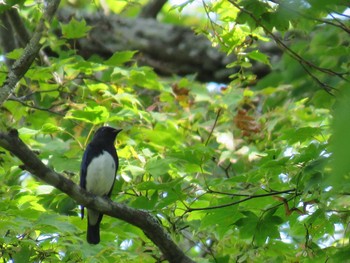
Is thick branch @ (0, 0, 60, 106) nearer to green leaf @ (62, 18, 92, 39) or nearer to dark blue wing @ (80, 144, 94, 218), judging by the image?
dark blue wing @ (80, 144, 94, 218)

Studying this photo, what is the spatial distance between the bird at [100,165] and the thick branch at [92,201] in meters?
1.03

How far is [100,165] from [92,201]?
1.89m

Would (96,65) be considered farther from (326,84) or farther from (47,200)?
(326,84)

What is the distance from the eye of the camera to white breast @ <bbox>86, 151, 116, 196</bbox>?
17.1ft

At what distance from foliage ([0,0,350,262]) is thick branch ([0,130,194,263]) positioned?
0.46ft

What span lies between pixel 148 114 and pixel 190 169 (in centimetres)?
156

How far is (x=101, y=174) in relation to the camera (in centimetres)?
534

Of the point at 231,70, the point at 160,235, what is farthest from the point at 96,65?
the point at 231,70

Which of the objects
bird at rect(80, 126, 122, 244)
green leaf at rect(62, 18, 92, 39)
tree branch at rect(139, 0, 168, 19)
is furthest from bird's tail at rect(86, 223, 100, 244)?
tree branch at rect(139, 0, 168, 19)

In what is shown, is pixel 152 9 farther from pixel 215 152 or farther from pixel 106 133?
pixel 215 152

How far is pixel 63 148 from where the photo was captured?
17.3 feet

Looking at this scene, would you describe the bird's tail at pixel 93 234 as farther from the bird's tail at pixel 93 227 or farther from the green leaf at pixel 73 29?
the green leaf at pixel 73 29

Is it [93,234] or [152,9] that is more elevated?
[93,234]

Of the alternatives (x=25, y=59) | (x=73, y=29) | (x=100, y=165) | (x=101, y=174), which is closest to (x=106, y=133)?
(x=100, y=165)
